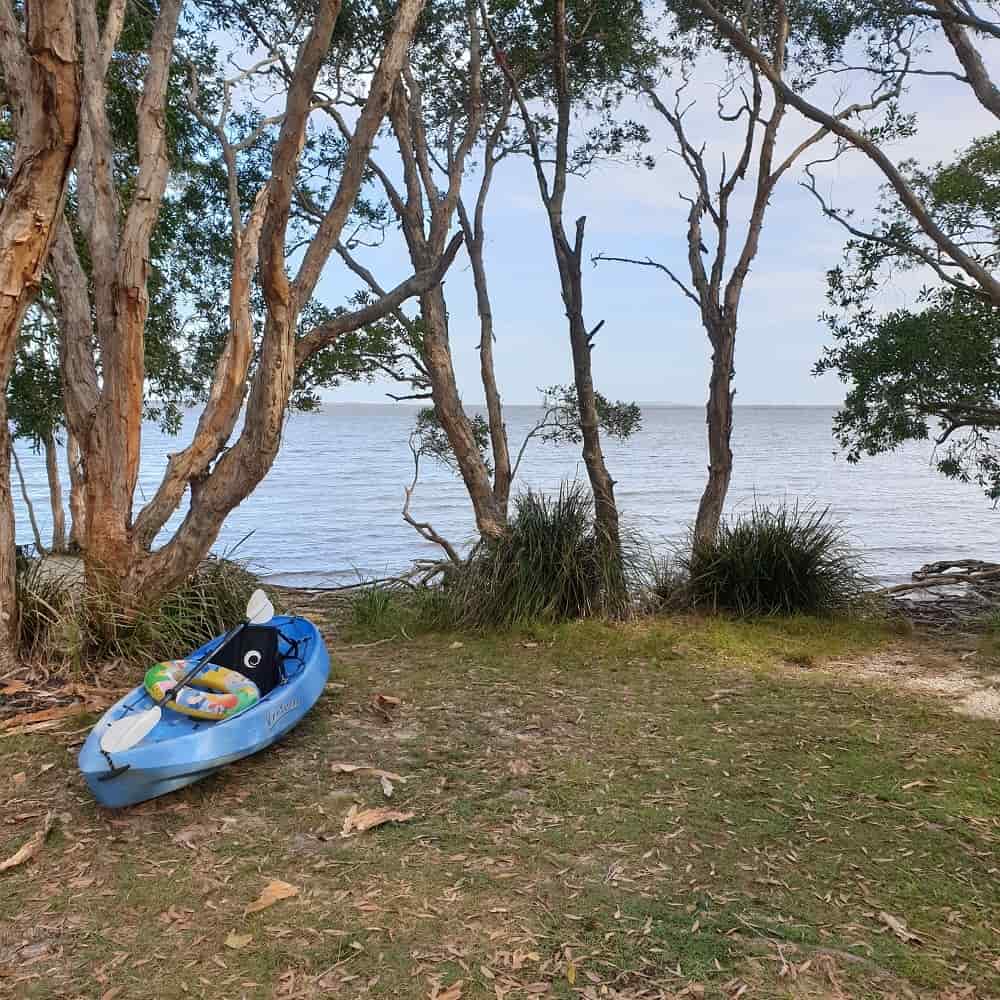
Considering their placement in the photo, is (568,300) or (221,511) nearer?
(221,511)

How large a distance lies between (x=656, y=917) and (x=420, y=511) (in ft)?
68.3

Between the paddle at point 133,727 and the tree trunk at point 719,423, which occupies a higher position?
the tree trunk at point 719,423

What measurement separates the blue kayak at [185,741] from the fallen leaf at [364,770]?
0.39 metres

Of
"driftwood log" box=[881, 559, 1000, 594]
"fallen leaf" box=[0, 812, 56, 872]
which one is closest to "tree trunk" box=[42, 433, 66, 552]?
"fallen leaf" box=[0, 812, 56, 872]

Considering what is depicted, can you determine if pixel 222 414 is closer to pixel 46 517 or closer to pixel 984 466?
pixel 984 466

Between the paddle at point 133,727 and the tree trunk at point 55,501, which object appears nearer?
the paddle at point 133,727

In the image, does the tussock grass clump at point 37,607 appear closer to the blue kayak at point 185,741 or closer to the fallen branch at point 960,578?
the blue kayak at point 185,741

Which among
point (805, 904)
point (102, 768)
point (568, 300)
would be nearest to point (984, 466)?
point (568, 300)

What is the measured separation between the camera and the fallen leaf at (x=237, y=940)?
9.47 feet

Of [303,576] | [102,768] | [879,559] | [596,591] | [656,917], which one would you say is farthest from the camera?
[879,559]

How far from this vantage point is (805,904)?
10.1 ft

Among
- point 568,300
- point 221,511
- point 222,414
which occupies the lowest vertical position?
point 221,511

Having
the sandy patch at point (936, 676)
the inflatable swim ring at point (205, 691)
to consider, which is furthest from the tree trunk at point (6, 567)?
the sandy patch at point (936, 676)

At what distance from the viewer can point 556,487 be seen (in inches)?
343
